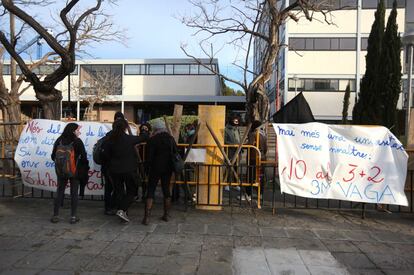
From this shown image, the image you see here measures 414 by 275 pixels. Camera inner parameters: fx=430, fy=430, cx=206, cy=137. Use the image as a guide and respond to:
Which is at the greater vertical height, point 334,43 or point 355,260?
point 334,43

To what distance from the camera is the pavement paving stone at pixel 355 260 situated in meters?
5.24

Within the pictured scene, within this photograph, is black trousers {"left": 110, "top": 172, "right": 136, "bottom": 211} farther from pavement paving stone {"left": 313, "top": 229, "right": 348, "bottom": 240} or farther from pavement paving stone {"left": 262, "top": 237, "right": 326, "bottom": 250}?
pavement paving stone {"left": 313, "top": 229, "right": 348, "bottom": 240}

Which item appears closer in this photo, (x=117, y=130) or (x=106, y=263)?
(x=106, y=263)

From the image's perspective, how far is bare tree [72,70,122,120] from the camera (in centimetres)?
4481

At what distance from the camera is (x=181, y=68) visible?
4762 centimetres

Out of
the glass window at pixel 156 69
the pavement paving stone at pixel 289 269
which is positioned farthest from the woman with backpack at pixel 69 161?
the glass window at pixel 156 69

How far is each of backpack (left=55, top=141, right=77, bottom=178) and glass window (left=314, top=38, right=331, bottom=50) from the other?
1342 inches

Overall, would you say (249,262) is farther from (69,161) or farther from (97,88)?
(97,88)

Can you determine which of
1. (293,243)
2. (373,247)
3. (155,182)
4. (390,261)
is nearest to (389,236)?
(373,247)

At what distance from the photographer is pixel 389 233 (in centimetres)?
678

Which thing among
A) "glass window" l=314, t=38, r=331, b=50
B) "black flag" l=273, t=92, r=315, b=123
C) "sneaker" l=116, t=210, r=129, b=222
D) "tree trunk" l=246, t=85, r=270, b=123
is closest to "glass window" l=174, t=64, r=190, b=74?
"glass window" l=314, t=38, r=331, b=50

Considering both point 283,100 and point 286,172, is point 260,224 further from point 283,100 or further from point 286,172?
point 283,100

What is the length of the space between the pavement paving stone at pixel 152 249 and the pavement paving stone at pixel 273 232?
1.56m

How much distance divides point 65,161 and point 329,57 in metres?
34.3
